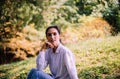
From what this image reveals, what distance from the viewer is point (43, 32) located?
13.6 meters

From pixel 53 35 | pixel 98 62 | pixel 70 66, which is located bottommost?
pixel 98 62

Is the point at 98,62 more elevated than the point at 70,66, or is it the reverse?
the point at 70,66

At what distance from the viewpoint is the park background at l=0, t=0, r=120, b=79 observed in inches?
357

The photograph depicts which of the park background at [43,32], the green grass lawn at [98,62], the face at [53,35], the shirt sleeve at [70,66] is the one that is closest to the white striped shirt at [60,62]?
the shirt sleeve at [70,66]

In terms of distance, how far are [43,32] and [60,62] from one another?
9808 mm

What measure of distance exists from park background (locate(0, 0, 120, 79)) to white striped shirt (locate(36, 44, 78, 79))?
364 cm

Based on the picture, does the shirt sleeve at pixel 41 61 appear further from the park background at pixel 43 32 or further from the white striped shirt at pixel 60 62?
the park background at pixel 43 32

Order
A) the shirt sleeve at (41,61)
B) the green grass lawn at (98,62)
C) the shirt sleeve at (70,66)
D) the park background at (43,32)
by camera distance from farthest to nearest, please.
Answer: the park background at (43,32), the green grass lawn at (98,62), the shirt sleeve at (41,61), the shirt sleeve at (70,66)

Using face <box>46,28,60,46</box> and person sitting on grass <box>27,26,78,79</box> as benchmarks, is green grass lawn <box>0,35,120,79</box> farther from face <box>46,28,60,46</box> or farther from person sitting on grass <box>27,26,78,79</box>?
face <box>46,28,60,46</box>

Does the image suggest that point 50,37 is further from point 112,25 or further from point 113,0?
point 112,25

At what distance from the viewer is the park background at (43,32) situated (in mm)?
9078

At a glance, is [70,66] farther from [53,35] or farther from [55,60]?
[53,35]

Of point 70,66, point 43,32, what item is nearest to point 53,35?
point 70,66

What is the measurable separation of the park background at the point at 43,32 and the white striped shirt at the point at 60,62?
3.64 metres
